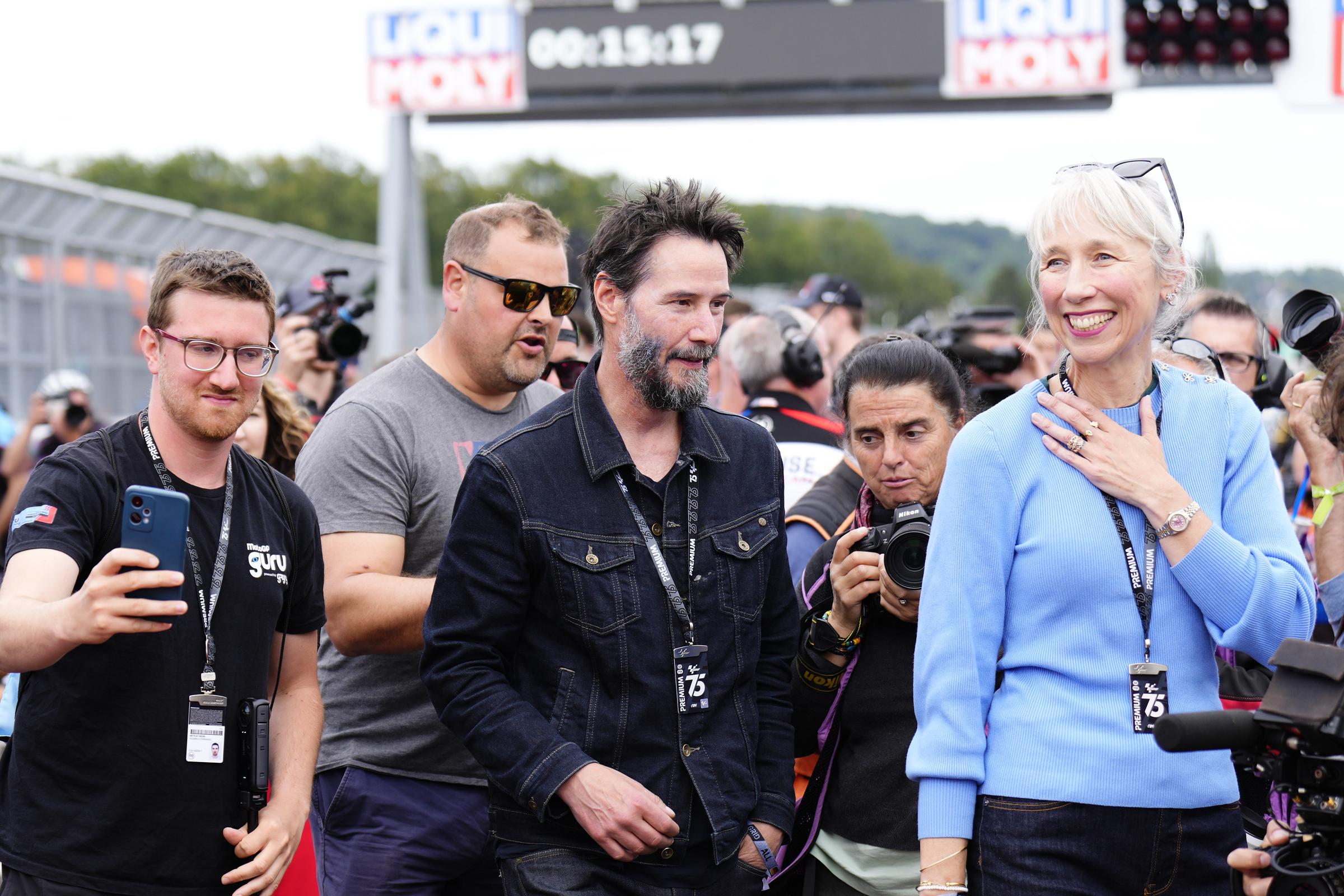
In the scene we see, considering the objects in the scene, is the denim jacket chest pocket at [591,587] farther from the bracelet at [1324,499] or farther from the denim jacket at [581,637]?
the bracelet at [1324,499]

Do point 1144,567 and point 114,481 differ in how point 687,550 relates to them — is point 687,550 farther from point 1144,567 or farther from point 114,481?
point 114,481

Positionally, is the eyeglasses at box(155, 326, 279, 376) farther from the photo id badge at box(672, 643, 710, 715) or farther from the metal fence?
the metal fence

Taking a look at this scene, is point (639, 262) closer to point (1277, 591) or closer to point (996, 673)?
point (996, 673)

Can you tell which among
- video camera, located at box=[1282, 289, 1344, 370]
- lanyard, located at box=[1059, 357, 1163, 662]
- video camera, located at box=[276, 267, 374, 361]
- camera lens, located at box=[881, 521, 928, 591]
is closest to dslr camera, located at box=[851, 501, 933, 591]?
camera lens, located at box=[881, 521, 928, 591]

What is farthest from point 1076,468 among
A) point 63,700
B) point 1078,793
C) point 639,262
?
point 63,700

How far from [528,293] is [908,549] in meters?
1.55

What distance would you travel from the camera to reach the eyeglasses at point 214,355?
3092 millimetres

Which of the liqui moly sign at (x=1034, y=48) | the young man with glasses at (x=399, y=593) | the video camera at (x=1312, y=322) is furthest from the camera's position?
the liqui moly sign at (x=1034, y=48)

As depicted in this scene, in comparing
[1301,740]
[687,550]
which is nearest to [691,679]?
[687,550]

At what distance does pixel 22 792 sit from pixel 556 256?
83.7 inches

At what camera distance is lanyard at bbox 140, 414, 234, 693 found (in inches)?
119

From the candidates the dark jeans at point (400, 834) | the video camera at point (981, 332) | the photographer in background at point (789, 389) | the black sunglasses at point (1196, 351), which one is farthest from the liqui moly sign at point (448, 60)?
the dark jeans at point (400, 834)

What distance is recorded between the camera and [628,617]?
2.91 meters

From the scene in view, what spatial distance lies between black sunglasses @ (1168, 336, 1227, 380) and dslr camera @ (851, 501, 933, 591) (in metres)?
1.49
